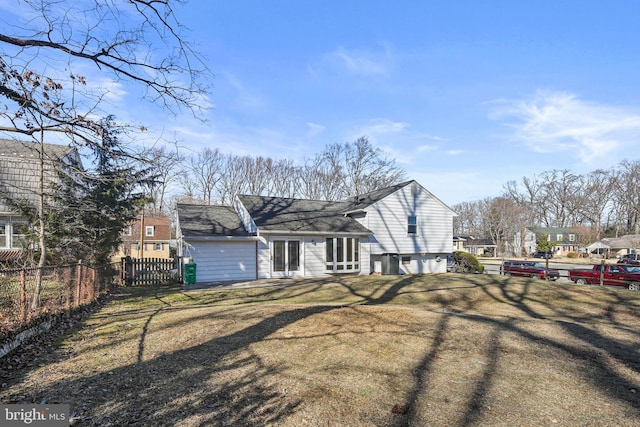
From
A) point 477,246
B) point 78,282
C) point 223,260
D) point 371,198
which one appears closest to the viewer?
point 78,282

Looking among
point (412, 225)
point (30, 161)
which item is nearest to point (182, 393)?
point (30, 161)

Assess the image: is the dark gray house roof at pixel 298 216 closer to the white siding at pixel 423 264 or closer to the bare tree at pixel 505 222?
the white siding at pixel 423 264

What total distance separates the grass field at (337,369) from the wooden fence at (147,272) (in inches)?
313

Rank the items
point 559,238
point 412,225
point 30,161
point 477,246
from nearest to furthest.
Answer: point 30,161 < point 412,225 < point 559,238 < point 477,246

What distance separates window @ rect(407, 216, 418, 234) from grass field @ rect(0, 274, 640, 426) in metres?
13.4

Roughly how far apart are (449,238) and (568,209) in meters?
61.3

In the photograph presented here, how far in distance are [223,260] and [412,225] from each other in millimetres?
12232

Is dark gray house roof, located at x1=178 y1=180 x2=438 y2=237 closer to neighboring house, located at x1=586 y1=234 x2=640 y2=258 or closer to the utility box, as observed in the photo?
the utility box

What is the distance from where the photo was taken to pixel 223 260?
695 inches

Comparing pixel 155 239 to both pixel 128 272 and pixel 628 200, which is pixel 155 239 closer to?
pixel 128 272

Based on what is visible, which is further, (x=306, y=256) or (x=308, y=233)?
(x=306, y=256)

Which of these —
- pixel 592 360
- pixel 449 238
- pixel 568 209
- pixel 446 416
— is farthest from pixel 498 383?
pixel 568 209

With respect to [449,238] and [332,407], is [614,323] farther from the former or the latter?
[449,238]

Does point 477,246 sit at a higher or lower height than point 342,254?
lower
